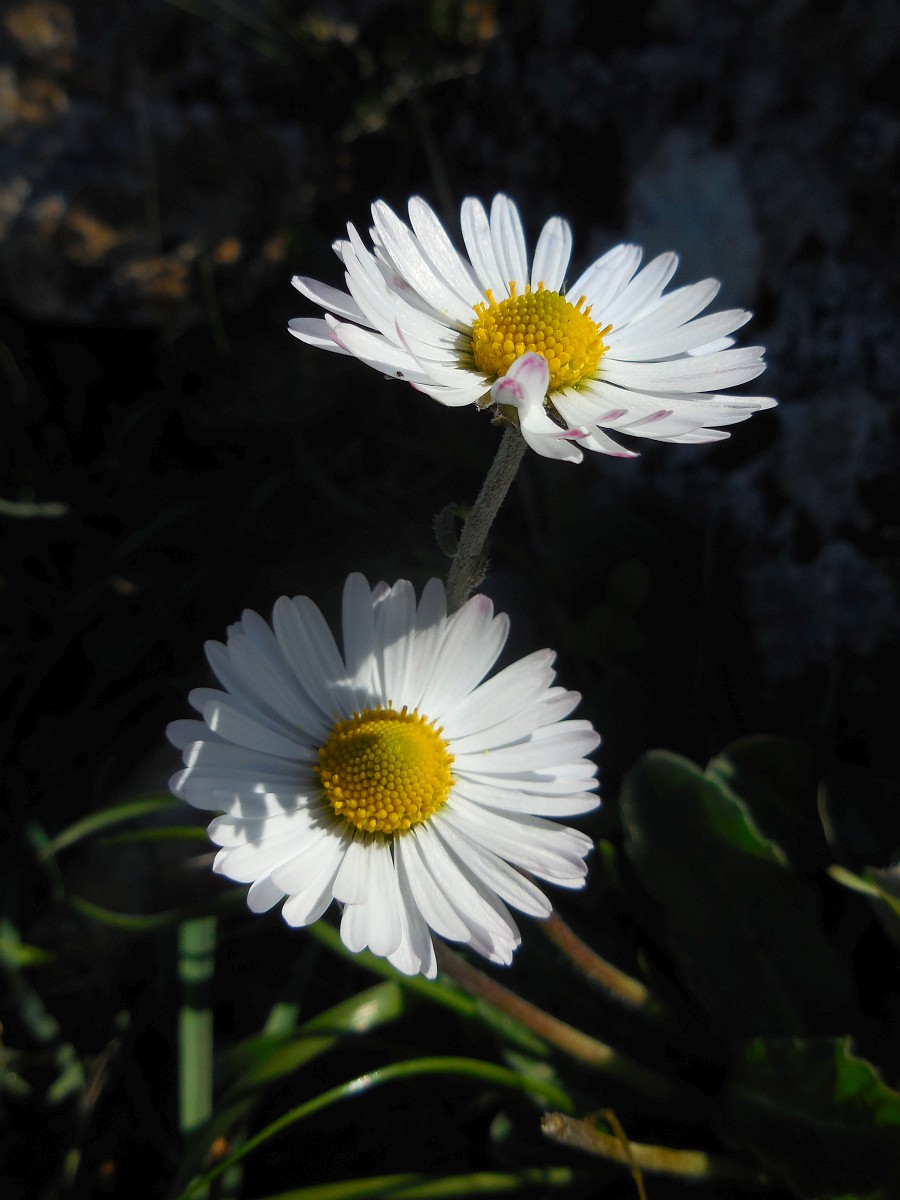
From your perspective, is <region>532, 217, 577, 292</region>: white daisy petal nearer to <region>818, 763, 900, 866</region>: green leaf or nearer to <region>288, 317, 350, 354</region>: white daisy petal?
<region>288, 317, 350, 354</region>: white daisy petal

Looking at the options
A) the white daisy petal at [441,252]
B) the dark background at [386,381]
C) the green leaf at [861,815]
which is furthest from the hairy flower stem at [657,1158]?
the white daisy petal at [441,252]

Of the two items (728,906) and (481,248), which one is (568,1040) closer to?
(728,906)

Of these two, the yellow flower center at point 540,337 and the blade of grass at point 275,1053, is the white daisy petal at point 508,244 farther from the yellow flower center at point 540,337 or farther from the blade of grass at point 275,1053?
the blade of grass at point 275,1053

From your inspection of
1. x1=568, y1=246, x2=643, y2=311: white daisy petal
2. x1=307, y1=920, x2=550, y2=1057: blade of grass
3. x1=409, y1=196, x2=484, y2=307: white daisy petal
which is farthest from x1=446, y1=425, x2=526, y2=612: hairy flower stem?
x1=307, y1=920, x2=550, y2=1057: blade of grass

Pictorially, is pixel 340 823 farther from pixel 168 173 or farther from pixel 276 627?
pixel 168 173

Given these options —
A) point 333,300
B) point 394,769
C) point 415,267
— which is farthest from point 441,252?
point 394,769

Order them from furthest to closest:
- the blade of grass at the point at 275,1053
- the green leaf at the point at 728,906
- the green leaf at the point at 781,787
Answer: the green leaf at the point at 781,787 → the green leaf at the point at 728,906 → the blade of grass at the point at 275,1053
